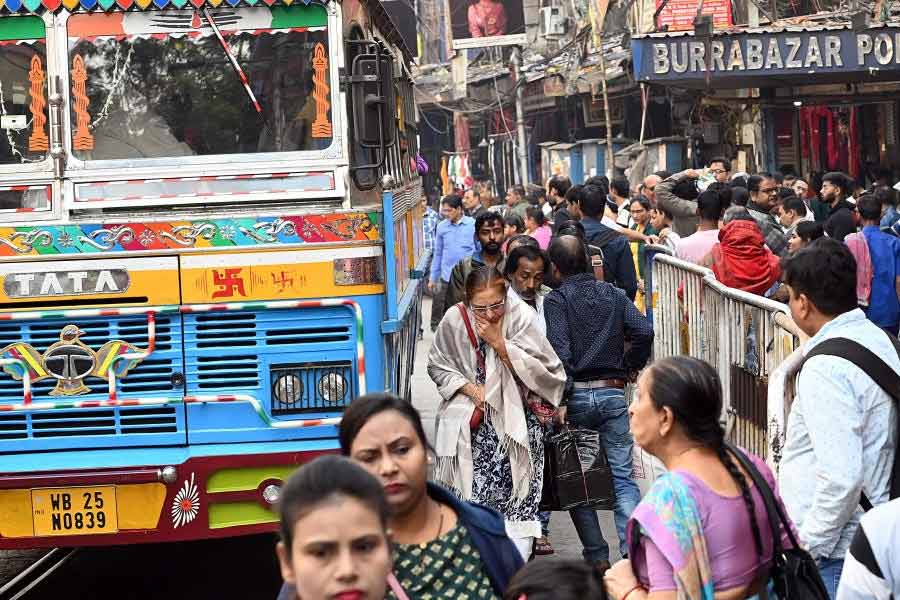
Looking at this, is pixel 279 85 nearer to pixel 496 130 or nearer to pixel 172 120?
pixel 172 120

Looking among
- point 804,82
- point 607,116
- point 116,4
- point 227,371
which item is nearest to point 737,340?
point 227,371

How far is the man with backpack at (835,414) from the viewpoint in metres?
4.26

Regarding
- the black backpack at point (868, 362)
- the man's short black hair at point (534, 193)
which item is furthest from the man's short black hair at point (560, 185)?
the black backpack at point (868, 362)

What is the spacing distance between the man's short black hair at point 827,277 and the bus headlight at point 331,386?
9.83 feet

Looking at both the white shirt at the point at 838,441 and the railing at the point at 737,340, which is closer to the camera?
the white shirt at the point at 838,441

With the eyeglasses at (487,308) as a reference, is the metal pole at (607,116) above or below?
above

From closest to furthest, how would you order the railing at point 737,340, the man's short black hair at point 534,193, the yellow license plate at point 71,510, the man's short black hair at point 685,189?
1. the yellow license plate at point 71,510
2. the railing at point 737,340
3. the man's short black hair at point 685,189
4. the man's short black hair at point 534,193

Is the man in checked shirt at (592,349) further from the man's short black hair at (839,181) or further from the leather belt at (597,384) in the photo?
the man's short black hair at (839,181)

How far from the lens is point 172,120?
7176mm

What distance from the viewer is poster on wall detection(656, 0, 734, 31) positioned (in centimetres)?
2111

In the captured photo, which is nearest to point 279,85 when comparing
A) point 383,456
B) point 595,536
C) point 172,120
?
point 172,120

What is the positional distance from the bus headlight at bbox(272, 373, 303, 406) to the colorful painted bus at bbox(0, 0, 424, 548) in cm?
1

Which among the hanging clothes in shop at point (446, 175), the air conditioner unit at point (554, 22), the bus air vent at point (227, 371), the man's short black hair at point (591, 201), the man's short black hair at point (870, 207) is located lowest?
the bus air vent at point (227, 371)

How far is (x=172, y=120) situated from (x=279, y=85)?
543 mm
